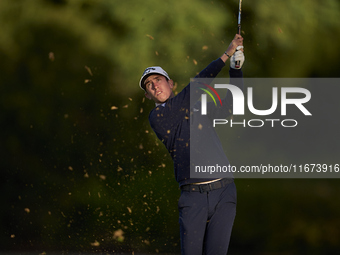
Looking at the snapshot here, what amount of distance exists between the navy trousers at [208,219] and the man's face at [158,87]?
65cm

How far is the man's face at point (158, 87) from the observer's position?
11.3 feet

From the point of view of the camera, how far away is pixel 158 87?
345 cm

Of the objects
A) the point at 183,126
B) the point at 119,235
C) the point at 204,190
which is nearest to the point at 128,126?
the point at 119,235

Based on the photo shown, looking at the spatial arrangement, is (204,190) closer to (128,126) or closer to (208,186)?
(208,186)

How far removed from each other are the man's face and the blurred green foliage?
1.96 m

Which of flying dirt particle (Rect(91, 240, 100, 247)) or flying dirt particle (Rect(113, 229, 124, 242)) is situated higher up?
flying dirt particle (Rect(113, 229, 124, 242))

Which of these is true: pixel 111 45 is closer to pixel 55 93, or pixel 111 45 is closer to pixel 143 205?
pixel 55 93

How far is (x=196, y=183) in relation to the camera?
317cm

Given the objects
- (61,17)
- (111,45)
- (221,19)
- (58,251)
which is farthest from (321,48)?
(58,251)

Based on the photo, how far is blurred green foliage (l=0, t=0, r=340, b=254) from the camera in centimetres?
545

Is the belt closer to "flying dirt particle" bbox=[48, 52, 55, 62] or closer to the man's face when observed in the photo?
the man's face

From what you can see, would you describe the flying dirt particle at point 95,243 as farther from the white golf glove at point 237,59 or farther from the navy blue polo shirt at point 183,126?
the white golf glove at point 237,59

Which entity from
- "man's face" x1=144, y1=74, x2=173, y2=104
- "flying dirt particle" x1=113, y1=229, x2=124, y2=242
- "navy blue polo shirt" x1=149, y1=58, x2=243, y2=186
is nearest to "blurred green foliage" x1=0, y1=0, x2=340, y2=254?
"flying dirt particle" x1=113, y1=229, x2=124, y2=242

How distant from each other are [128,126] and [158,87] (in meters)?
2.11
